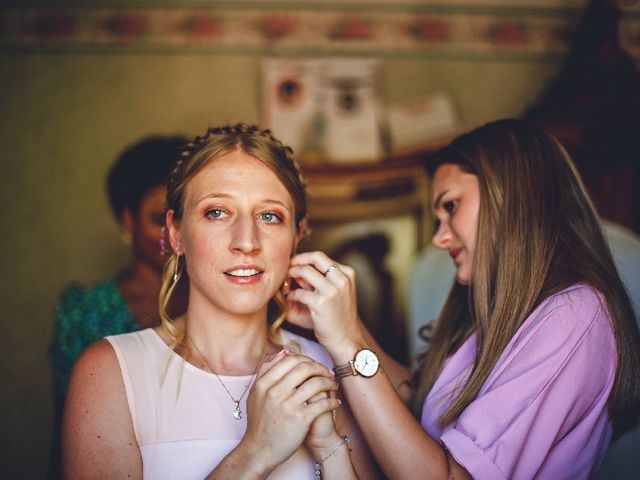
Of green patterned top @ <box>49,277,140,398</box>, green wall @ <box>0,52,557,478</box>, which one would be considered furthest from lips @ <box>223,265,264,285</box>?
green wall @ <box>0,52,557,478</box>

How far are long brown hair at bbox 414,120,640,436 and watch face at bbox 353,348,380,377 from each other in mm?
221

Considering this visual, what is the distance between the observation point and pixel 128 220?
2.42 metres

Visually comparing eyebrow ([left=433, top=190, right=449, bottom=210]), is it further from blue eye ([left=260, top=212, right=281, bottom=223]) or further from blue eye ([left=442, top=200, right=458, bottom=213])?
blue eye ([left=260, top=212, right=281, bottom=223])

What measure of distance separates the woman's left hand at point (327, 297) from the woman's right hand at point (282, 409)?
13 cm

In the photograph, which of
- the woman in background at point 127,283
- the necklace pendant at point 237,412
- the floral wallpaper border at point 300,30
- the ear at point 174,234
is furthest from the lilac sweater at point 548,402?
the floral wallpaper border at point 300,30

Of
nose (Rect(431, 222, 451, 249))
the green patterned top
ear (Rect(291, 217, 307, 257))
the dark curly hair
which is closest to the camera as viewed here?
ear (Rect(291, 217, 307, 257))

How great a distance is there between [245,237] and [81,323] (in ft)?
2.80

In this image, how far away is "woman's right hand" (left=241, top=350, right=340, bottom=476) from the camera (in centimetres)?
132

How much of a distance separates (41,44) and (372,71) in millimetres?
1642

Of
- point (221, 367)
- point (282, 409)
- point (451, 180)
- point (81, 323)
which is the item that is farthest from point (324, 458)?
point (81, 323)

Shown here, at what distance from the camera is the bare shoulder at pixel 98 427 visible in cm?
134

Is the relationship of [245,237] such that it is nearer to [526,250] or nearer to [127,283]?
[526,250]

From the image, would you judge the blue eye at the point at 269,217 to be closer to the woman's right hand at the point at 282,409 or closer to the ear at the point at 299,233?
the ear at the point at 299,233

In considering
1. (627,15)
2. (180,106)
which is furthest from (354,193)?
(627,15)
